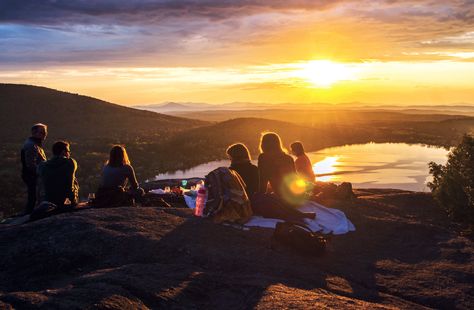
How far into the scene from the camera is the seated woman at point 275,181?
1161 cm

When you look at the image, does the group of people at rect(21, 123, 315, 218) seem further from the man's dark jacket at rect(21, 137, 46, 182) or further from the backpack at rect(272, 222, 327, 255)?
→ the backpack at rect(272, 222, 327, 255)

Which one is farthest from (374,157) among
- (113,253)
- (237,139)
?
(113,253)

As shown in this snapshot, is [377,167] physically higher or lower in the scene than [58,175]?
lower

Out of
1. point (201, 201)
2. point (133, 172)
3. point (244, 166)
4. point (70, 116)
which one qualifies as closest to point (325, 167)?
point (244, 166)

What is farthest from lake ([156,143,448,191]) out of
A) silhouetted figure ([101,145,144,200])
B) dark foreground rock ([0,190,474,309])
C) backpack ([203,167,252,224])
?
silhouetted figure ([101,145,144,200])

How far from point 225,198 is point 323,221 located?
2.74m

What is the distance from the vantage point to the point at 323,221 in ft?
39.3

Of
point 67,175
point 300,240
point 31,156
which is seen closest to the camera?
point 300,240

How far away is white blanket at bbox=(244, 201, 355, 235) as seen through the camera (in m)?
11.2

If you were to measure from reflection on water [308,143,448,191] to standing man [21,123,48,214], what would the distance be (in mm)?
19405

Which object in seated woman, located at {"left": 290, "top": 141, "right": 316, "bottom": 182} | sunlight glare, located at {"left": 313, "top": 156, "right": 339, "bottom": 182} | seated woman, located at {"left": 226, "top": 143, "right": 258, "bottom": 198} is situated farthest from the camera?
sunlight glare, located at {"left": 313, "top": 156, "right": 339, "bottom": 182}

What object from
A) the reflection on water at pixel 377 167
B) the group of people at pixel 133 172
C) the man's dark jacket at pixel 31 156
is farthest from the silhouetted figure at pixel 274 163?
the reflection on water at pixel 377 167

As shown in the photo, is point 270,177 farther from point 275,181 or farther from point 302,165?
point 302,165

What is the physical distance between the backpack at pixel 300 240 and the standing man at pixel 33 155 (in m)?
6.83
